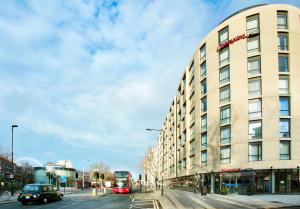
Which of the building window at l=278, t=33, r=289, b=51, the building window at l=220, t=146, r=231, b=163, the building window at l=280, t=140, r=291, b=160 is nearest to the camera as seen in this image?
the building window at l=280, t=140, r=291, b=160

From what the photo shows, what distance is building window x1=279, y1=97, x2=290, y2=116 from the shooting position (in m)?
48.0

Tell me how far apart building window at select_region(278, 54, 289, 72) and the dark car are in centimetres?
3053

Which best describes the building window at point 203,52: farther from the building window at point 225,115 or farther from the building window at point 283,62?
the building window at point 283,62

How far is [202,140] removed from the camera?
59031 millimetres

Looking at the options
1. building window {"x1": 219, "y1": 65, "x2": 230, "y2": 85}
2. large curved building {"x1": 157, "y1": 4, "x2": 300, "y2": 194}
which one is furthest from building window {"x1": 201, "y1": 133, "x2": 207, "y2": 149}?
building window {"x1": 219, "y1": 65, "x2": 230, "y2": 85}

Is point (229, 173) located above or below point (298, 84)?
below

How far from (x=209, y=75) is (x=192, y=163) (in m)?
17.2

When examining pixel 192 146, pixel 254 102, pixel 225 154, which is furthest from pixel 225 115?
pixel 192 146

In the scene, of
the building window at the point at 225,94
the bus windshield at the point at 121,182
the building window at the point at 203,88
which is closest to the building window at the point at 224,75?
the building window at the point at 225,94

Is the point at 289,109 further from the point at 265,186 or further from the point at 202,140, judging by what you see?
the point at 202,140

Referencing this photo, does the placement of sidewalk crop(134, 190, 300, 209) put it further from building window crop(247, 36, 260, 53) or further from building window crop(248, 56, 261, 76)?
building window crop(247, 36, 260, 53)

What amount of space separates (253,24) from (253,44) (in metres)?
2.63

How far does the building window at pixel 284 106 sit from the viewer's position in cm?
4797

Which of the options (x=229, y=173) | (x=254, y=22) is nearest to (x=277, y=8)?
(x=254, y=22)
